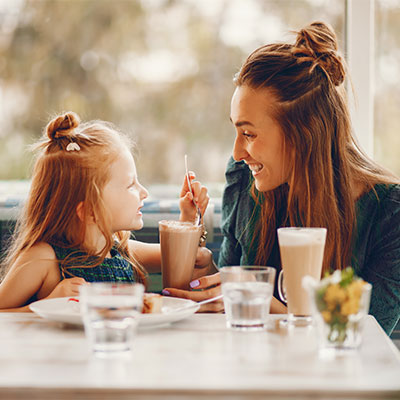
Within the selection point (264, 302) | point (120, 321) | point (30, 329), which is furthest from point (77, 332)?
point (264, 302)

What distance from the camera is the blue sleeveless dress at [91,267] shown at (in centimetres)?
185

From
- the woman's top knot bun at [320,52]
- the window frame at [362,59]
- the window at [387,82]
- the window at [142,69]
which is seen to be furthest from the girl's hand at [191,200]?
the window at [387,82]

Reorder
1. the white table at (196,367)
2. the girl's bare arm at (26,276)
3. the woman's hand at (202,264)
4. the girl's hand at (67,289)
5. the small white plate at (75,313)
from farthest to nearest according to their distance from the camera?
the woman's hand at (202,264), the girl's bare arm at (26,276), the girl's hand at (67,289), the small white plate at (75,313), the white table at (196,367)

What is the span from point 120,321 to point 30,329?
288 mm

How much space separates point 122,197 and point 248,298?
83 centimetres

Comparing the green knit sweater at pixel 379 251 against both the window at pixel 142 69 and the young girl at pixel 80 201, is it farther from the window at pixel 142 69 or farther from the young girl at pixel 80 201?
the window at pixel 142 69

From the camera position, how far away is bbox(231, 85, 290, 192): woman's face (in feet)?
6.15

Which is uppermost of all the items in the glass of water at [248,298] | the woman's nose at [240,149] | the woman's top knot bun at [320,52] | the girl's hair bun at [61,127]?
the woman's top knot bun at [320,52]

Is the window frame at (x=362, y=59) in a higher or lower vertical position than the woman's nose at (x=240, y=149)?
higher

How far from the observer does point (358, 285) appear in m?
1.06

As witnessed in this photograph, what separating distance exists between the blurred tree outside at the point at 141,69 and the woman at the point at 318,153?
106 centimetres

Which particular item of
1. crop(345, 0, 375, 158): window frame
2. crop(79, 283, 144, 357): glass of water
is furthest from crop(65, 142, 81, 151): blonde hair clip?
crop(345, 0, 375, 158): window frame

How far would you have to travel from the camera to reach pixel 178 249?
5.82ft

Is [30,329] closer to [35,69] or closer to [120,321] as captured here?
[120,321]
